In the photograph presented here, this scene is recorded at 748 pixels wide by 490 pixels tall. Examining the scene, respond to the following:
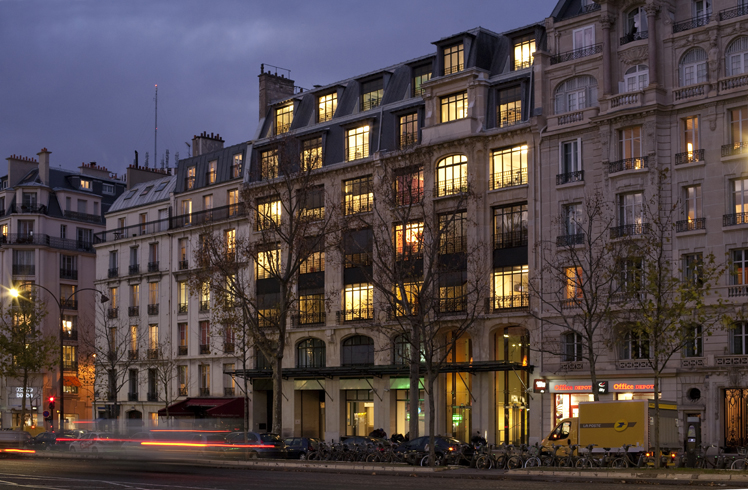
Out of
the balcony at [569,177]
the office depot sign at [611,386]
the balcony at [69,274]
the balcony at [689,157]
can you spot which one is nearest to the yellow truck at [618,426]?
the office depot sign at [611,386]

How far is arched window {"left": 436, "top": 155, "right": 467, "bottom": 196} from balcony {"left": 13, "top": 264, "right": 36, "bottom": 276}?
143ft

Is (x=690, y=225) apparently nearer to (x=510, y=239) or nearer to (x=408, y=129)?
(x=510, y=239)

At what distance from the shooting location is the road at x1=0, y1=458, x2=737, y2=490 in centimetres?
2775

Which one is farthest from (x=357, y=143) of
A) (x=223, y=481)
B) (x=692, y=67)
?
(x=223, y=481)

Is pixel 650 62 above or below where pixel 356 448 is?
above

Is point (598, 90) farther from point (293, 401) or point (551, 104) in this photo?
point (293, 401)

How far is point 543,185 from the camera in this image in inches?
2018

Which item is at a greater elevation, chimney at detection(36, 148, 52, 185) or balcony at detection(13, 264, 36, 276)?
chimney at detection(36, 148, 52, 185)

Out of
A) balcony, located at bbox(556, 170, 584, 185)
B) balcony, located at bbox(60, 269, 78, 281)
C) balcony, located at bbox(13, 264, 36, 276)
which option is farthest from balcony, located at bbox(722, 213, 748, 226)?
balcony, located at bbox(13, 264, 36, 276)

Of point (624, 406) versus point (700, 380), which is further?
point (700, 380)

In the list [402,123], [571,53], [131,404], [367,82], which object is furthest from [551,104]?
[131,404]

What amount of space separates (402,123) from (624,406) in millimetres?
26896

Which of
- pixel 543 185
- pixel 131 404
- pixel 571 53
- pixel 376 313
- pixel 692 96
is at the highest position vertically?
pixel 571 53

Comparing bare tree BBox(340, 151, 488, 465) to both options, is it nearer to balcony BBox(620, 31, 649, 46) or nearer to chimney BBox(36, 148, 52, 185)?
balcony BBox(620, 31, 649, 46)
